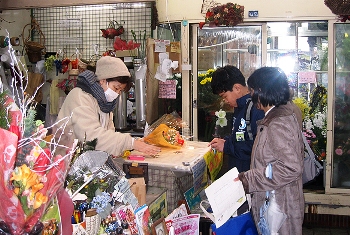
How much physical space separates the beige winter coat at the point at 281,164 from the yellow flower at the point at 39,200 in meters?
1.52

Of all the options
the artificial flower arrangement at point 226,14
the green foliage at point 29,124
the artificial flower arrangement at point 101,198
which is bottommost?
the artificial flower arrangement at point 101,198

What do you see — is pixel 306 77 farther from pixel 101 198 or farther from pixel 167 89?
pixel 101 198

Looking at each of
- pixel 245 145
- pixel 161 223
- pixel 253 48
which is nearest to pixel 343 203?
pixel 253 48

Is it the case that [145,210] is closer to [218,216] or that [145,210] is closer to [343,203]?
[218,216]

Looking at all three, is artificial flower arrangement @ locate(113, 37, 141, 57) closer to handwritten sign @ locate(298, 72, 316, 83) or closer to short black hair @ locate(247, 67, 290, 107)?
handwritten sign @ locate(298, 72, 316, 83)

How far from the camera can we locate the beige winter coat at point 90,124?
295 cm

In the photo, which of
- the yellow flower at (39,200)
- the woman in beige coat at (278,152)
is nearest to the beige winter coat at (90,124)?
the woman in beige coat at (278,152)

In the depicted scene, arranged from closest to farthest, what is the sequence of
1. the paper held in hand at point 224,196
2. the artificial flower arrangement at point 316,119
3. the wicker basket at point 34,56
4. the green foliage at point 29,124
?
the green foliage at point 29,124 < the paper held in hand at point 224,196 < the artificial flower arrangement at point 316,119 < the wicker basket at point 34,56

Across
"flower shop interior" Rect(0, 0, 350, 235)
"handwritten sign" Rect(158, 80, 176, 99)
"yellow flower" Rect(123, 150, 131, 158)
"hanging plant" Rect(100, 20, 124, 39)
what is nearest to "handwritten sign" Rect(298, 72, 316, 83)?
"flower shop interior" Rect(0, 0, 350, 235)

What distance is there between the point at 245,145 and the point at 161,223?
3.51ft

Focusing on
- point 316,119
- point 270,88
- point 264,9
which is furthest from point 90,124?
point 316,119

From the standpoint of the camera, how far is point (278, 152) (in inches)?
99.0

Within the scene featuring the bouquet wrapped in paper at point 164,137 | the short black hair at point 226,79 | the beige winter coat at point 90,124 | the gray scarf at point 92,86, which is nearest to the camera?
the beige winter coat at point 90,124

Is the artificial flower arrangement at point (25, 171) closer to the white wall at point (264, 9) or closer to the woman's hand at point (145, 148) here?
the woman's hand at point (145, 148)
